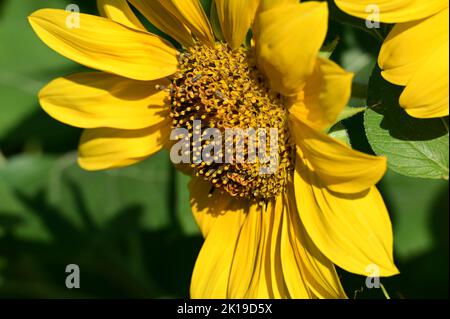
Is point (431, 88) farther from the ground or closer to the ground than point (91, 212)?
closer to the ground

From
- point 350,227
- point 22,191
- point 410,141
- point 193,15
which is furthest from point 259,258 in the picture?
point 22,191

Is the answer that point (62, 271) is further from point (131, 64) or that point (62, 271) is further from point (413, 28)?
point (413, 28)

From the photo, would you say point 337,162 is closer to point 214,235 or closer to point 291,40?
point 291,40

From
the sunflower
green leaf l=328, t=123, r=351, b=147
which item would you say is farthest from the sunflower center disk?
green leaf l=328, t=123, r=351, b=147

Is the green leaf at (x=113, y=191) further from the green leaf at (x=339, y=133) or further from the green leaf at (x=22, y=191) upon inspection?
the green leaf at (x=339, y=133)

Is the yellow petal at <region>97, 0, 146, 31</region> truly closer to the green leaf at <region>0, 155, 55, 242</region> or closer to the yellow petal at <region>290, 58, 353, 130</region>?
the yellow petal at <region>290, 58, 353, 130</region>

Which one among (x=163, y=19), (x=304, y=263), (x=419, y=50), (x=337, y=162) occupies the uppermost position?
(x=163, y=19)
